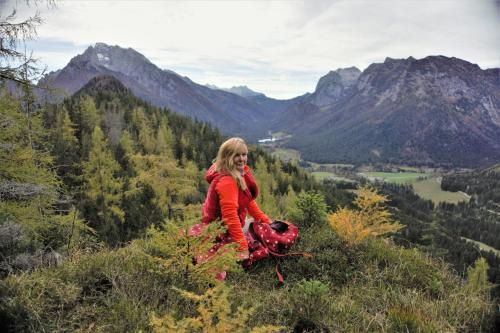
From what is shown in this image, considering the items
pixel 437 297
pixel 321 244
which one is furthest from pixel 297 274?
pixel 437 297

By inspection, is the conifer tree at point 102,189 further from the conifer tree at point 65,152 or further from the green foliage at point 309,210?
the green foliage at point 309,210

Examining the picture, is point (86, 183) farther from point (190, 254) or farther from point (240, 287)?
point (190, 254)

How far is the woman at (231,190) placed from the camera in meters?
5.24

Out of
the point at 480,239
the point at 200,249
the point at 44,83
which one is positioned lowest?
the point at 480,239

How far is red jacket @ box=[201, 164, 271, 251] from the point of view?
5227 millimetres

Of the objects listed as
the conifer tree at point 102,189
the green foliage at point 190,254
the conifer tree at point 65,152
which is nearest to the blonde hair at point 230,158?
the green foliage at point 190,254

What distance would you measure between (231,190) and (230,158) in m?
0.51

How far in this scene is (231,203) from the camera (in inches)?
207

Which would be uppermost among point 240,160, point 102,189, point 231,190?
point 240,160

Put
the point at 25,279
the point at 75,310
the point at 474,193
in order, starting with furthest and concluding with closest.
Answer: the point at 474,193, the point at 25,279, the point at 75,310

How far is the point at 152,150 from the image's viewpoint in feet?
200

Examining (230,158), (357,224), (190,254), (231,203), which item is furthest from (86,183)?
(190,254)

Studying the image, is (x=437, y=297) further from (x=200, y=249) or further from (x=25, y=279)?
(x=25, y=279)

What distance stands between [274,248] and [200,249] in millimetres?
2159
